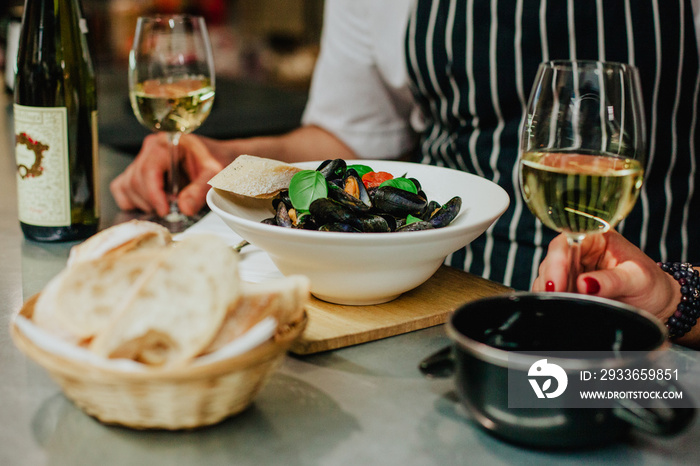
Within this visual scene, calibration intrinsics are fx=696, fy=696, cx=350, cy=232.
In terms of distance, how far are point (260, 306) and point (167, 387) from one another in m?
0.09

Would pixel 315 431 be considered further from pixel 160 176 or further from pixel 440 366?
pixel 160 176

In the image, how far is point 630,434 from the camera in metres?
0.57

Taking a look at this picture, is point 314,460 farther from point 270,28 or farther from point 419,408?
point 270,28

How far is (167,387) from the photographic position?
49 cm

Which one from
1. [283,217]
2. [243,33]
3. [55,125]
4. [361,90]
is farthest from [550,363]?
[243,33]

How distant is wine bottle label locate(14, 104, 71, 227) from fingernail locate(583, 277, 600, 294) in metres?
0.74

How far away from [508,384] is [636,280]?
377 millimetres

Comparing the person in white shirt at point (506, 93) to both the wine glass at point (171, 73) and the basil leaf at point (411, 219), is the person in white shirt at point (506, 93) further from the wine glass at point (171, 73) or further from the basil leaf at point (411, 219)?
the basil leaf at point (411, 219)

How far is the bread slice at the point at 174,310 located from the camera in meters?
0.49

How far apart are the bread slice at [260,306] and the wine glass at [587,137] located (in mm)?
269

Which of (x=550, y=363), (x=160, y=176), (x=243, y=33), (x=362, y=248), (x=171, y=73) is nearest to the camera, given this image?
(x=550, y=363)

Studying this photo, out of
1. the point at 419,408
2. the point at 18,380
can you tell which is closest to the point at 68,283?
the point at 18,380

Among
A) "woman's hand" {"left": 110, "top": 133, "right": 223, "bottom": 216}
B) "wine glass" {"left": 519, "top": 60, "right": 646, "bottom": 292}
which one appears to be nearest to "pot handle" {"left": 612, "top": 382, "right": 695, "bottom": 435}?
"wine glass" {"left": 519, "top": 60, "right": 646, "bottom": 292}

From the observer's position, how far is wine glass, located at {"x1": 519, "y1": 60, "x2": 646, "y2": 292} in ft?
2.11
